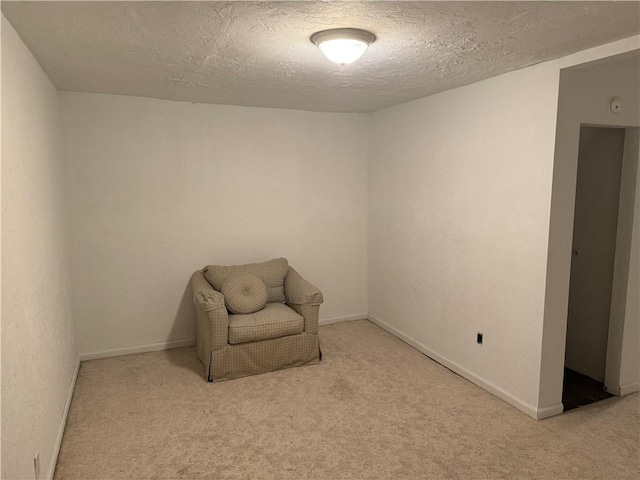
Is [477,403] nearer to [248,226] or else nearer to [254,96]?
[248,226]

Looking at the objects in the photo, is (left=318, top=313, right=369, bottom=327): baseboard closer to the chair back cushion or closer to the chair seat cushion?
the chair back cushion

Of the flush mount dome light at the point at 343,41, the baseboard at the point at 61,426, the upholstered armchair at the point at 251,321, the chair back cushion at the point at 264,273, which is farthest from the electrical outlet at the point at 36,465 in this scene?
the flush mount dome light at the point at 343,41

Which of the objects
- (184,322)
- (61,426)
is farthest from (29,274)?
(184,322)

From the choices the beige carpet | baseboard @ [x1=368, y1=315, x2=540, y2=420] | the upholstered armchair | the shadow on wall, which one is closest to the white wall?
the shadow on wall

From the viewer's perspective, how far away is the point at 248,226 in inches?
182

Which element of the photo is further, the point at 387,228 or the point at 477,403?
the point at 387,228

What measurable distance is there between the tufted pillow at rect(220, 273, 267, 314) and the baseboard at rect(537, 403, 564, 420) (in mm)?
2289

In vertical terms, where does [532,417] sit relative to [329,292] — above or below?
below

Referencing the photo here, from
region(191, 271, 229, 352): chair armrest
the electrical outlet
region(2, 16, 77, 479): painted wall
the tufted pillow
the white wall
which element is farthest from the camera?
the white wall

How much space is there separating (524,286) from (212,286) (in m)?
2.62

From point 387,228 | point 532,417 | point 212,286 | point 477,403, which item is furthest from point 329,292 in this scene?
point 532,417

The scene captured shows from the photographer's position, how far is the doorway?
348cm

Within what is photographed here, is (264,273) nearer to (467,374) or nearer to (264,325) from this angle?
(264,325)

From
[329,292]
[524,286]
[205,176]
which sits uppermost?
[205,176]
